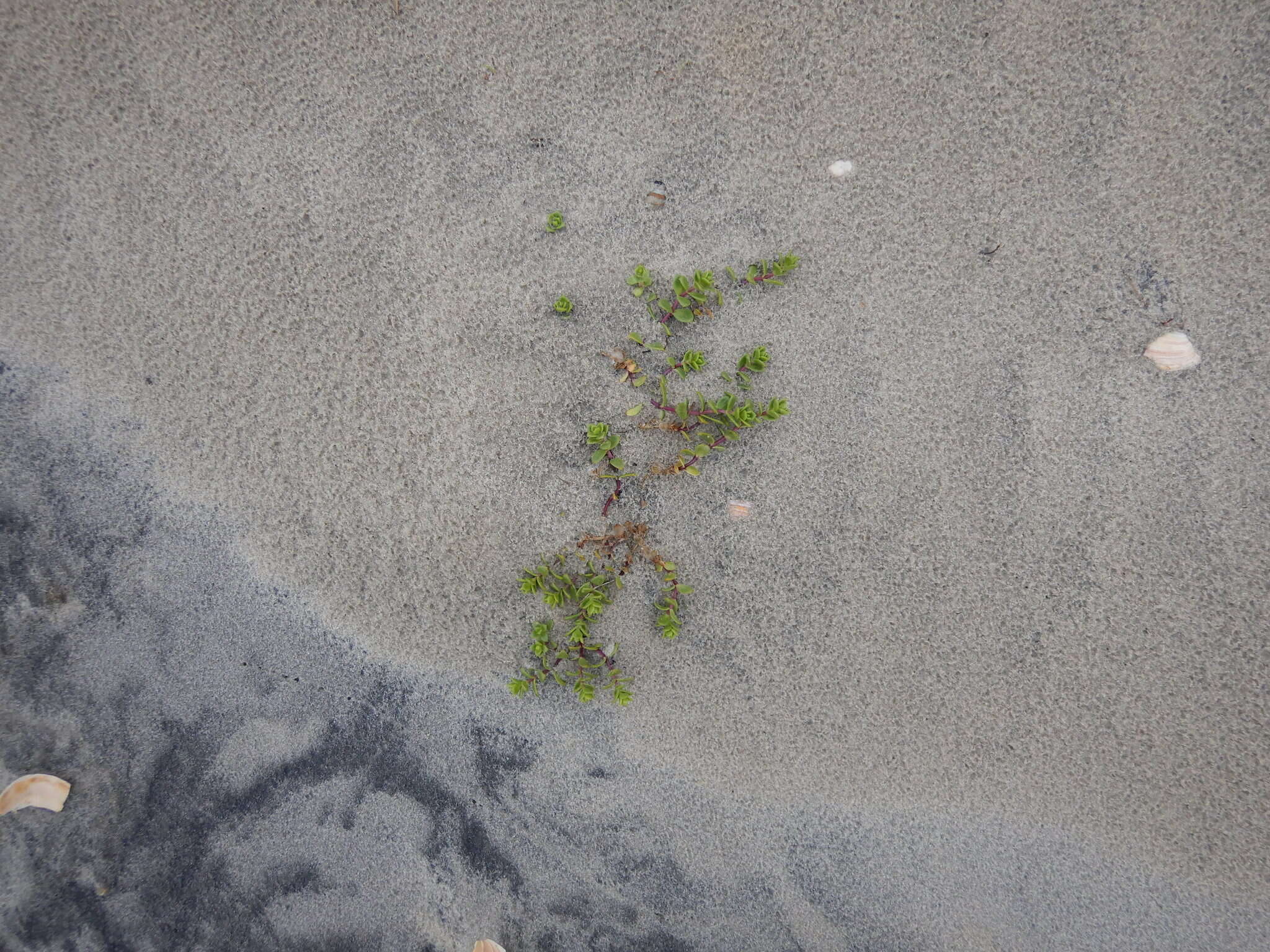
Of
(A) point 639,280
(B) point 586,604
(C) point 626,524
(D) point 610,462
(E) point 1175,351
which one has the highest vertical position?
(E) point 1175,351

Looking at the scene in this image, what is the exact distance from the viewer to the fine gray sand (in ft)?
5.30

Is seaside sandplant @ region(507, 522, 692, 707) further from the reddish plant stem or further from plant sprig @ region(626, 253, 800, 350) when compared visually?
plant sprig @ region(626, 253, 800, 350)

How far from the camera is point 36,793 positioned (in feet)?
5.42

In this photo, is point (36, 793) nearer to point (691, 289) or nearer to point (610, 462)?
point (610, 462)

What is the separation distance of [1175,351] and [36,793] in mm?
3434

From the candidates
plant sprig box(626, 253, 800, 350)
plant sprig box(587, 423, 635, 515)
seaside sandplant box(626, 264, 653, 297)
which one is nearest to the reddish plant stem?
plant sprig box(587, 423, 635, 515)

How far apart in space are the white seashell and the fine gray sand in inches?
2.1

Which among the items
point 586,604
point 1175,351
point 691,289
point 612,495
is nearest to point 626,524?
point 612,495

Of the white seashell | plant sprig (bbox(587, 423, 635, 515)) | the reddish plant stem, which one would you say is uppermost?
the white seashell

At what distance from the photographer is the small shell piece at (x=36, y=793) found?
1.64 metres

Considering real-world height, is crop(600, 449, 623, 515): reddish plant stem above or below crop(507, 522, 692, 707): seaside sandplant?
above

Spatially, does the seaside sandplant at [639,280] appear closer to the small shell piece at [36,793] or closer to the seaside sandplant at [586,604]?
the seaside sandplant at [586,604]

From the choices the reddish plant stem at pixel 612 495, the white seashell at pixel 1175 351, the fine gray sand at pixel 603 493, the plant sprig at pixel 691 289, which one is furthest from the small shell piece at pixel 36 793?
the white seashell at pixel 1175 351

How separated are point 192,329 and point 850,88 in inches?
77.7
